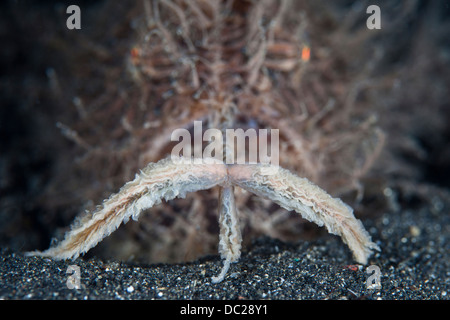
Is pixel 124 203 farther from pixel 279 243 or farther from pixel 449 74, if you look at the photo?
pixel 449 74

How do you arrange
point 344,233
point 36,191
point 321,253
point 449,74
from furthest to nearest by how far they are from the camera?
point 449,74, point 36,191, point 321,253, point 344,233

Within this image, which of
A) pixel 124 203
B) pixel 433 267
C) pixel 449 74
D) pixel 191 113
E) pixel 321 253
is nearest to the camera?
pixel 124 203

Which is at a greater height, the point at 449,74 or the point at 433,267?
the point at 449,74

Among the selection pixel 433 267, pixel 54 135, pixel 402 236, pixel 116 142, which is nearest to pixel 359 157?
pixel 402 236

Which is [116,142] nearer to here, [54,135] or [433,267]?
[54,135]

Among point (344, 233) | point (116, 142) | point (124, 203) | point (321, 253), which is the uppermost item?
point (116, 142)

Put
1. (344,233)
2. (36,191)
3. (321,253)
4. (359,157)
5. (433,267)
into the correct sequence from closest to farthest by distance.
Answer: (344,233) → (321,253) → (433,267) → (359,157) → (36,191)
